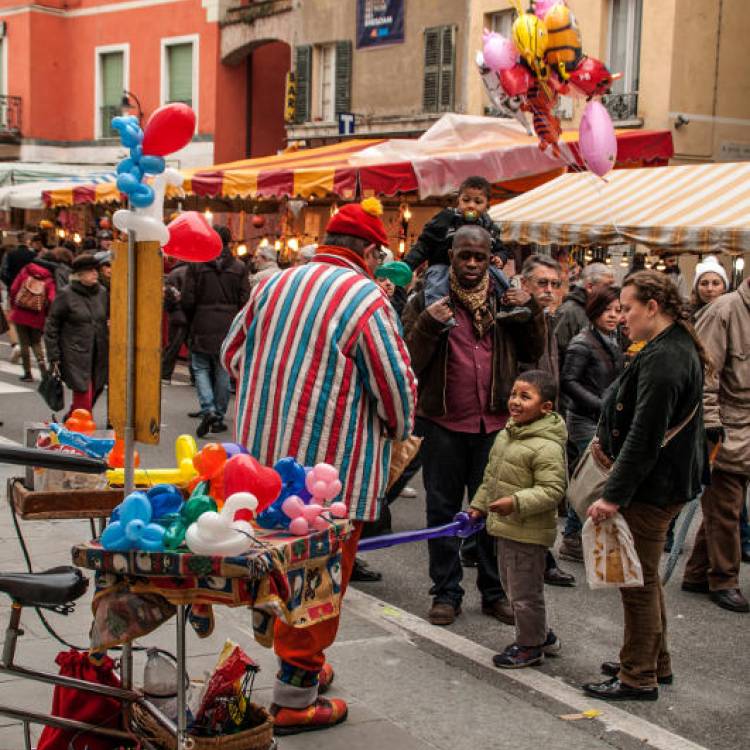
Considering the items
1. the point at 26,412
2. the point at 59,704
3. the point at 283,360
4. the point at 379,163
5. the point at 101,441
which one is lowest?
the point at 26,412

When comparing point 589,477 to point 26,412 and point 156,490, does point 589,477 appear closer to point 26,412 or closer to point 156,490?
point 156,490

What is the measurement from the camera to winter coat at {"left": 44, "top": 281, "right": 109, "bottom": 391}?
10375 mm

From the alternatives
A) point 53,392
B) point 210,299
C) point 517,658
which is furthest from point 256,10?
point 517,658

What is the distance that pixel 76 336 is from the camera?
1044cm

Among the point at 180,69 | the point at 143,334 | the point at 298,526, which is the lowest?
the point at 298,526

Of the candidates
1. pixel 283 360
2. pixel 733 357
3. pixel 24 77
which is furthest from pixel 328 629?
pixel 24 77

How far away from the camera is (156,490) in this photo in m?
3.29

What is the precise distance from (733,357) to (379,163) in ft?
24.3

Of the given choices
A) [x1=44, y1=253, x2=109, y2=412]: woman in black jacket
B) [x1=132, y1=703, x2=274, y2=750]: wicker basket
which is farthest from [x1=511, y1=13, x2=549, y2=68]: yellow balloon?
[x1=132, y1=703, x2=274, y2=750]: wicker basket

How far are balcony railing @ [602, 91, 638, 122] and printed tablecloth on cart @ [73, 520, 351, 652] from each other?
56.0 feet

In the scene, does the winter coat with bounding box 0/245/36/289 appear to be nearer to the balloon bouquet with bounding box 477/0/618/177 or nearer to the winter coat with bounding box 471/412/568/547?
the balloon bouquet with bounding box 477/0/618/177

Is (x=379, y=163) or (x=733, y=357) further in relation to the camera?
(x=379, y=163)

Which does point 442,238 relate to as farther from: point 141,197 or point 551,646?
point 141,197

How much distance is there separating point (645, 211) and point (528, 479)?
6349 millimetres
